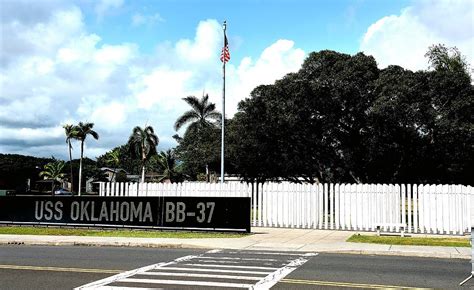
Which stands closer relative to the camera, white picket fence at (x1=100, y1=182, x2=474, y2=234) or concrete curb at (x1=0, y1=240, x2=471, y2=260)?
concrete curb at (x1=0, y1=240, x2=471, y2=260)

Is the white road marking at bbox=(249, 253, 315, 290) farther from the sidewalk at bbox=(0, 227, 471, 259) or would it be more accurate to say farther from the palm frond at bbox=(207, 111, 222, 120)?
the palm frond at bbox=(207, 111, 222, 120)

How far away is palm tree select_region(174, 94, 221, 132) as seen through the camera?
59.4 m

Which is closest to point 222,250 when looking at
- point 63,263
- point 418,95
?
point 63,263

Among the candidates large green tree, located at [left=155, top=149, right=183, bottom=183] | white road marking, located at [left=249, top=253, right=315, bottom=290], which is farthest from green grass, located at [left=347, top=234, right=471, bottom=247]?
large green tree, located at [left=155, top=149, right=183, bottom=183]

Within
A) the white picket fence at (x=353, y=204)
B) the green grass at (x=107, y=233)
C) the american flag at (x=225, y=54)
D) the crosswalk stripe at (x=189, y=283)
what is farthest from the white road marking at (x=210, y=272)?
the american flag at (x=225, y=54)

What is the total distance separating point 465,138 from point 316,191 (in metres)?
14.4

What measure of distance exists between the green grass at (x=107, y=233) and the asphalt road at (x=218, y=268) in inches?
151

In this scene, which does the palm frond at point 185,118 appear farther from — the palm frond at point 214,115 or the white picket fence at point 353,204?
the white picket fence at point 353,204

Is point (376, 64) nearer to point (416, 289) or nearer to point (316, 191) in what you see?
point (316, 191)

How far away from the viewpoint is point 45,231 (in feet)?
65.6

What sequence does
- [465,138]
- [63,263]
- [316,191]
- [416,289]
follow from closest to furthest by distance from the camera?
[416,289] → [63,263] → [316,191] → [465,138]

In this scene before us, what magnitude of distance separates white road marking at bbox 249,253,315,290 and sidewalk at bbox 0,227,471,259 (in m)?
2.89

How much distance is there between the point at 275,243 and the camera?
16.0 meters

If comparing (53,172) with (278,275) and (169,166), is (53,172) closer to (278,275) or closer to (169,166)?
(169,166)
